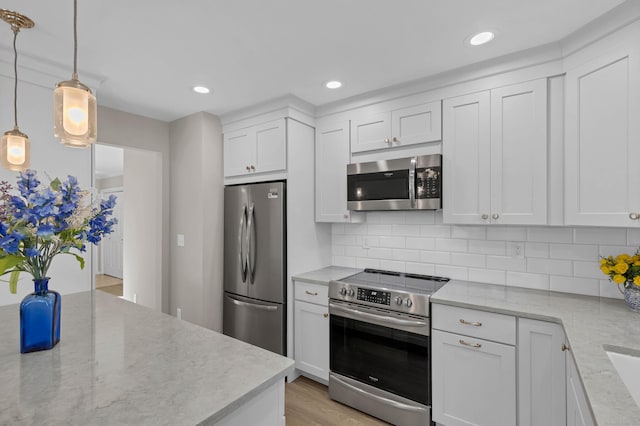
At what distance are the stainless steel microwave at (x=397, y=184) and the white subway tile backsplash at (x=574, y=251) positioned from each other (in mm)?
832

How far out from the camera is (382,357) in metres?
2.25

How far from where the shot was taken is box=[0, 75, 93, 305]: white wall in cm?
208

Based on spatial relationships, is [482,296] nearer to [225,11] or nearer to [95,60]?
[225,11]

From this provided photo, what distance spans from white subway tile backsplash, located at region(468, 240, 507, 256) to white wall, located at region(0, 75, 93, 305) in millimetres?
3025

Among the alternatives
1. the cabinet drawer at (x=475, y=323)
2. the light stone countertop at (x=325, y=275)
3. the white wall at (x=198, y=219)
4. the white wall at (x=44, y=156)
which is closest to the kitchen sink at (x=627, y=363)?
the cabinet drawer at (x=475, y=323)

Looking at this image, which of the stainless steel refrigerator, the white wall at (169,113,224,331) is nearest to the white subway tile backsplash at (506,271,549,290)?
the stainless steel refrigerator

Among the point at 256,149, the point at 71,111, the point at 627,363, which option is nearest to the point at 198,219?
the point at 256,149

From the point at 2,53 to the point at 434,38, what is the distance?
275cm

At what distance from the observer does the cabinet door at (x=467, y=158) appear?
2188mm

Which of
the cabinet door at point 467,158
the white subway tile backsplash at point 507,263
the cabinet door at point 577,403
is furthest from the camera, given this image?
the white subway tile backsplash at point 507,263

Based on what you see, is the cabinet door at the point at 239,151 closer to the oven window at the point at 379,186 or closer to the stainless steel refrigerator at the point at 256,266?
the stainless steel refrigerator at the point at 256,266

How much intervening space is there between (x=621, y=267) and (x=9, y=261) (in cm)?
284

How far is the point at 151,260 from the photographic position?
11.6 ft

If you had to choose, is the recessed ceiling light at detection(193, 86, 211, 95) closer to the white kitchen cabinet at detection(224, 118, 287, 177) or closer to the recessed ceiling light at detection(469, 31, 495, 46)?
the white kitchen cabinet at detection(224, 118, 287, 177)
